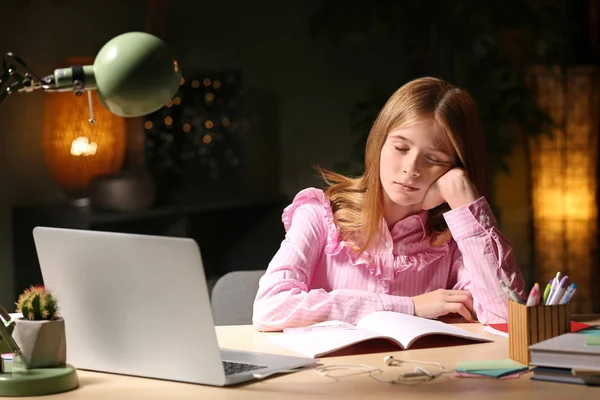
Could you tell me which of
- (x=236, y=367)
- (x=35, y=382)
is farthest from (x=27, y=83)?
(x=236, y=367)

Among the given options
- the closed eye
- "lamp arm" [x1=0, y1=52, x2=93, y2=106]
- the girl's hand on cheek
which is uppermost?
"lamp arm" [x1=0, y1=52, x2=93, y2=106]

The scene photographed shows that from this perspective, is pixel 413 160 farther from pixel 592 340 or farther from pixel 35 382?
pixel 35 382

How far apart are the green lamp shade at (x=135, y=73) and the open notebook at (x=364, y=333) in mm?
537

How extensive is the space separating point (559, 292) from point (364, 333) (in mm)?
350

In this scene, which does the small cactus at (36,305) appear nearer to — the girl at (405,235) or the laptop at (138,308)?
the laptop at (138,308)

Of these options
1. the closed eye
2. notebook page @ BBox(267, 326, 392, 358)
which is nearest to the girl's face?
the closed eye

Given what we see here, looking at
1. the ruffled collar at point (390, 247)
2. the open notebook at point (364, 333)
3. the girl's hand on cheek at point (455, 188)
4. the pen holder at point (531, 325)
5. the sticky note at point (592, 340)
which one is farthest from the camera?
the ruffled collar at point (390, 247)

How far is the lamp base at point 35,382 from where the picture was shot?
134 cm

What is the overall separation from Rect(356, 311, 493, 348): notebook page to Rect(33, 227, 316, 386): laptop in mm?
221

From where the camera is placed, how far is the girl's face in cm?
206

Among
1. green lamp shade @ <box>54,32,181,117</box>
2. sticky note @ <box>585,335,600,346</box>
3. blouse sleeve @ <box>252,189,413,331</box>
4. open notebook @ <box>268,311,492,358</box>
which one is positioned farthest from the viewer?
blouse sleeve @ <box>252,189,413,331</box>

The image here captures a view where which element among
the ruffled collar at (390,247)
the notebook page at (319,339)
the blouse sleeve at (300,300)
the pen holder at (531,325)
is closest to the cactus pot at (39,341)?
the notebook page at (319,339)

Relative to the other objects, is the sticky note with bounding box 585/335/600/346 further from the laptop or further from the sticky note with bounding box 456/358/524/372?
the laptop

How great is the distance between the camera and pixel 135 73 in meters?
1.31
